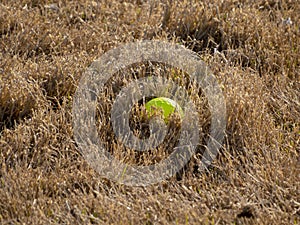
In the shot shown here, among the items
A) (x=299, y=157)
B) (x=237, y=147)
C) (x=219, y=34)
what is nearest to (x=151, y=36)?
(x=219, y=34)

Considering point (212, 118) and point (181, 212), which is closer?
point (181, 212)

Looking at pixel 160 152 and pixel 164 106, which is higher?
pixel 164 106

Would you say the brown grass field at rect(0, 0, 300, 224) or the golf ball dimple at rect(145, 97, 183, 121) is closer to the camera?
the brown grass field at rect(0, 0, 300, 224)

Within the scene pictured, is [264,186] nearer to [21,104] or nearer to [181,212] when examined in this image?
[181,212]

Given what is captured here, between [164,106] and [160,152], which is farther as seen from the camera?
[164,106]
